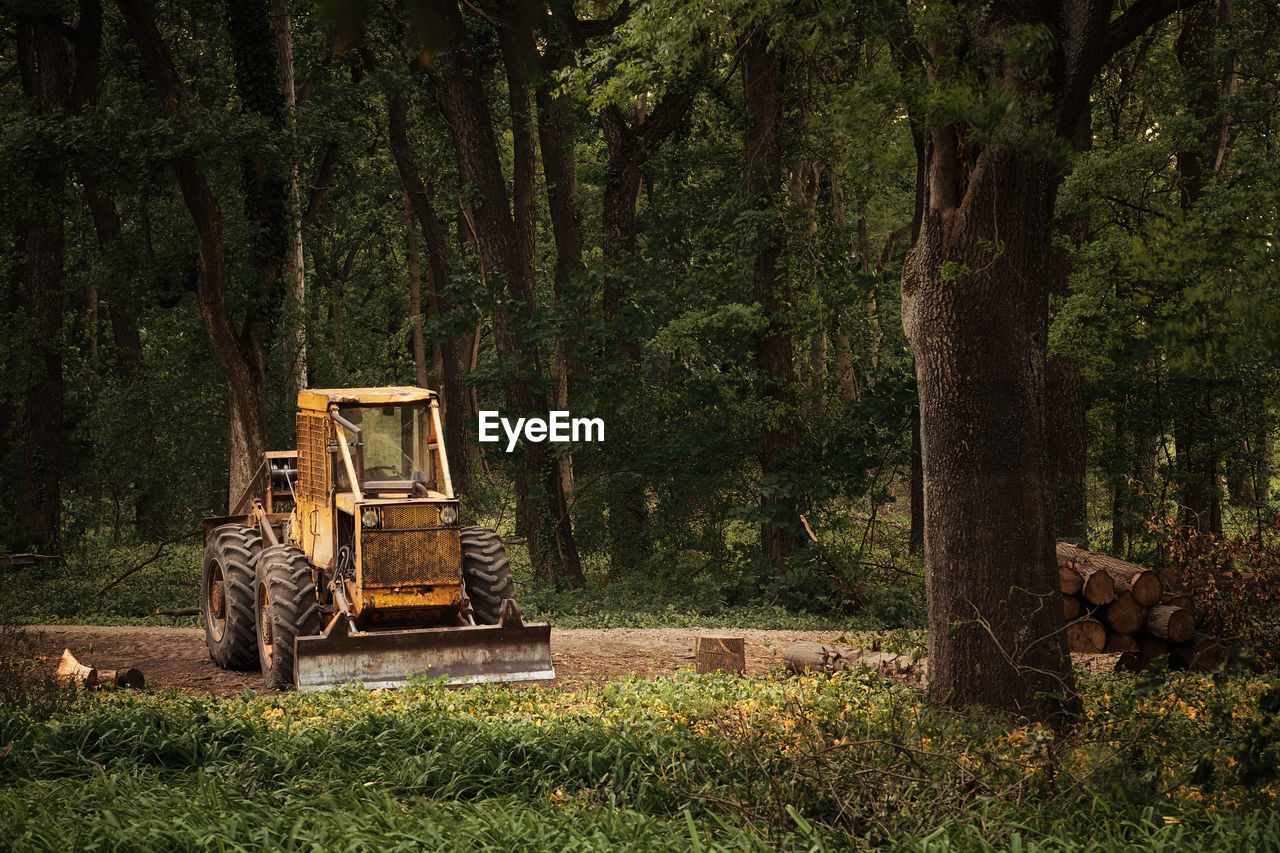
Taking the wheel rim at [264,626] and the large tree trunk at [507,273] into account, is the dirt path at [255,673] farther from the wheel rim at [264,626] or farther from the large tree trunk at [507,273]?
the large tree trunk at [507,273]

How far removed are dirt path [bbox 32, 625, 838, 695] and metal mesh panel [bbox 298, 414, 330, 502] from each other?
6.32ft

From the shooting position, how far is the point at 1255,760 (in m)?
5.29

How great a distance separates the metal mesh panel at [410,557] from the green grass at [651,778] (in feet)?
9.01

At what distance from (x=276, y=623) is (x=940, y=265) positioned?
669cm

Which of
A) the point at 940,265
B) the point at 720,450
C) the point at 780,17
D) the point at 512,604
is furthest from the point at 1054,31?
the point at 720,450

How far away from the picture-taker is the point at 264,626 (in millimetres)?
11758

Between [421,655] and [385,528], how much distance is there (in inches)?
47.1

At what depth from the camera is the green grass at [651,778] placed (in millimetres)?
5316

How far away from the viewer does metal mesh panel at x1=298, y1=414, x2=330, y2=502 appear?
11938 mm

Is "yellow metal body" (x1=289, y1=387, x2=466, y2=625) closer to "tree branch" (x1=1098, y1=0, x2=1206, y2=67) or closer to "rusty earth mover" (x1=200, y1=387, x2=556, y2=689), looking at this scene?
"rusty earth mover" (x1=200, y1=387, x2=556, y2=689)

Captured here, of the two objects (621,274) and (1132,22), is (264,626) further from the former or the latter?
(1132,22)

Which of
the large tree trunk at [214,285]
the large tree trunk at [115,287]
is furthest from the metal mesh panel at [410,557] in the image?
the large tree trunk at [115,287]

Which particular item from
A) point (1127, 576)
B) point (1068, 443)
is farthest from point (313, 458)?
point (1068, 443)

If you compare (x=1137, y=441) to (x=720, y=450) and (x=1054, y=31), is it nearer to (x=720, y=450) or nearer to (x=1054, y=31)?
(x=720, y=450)
